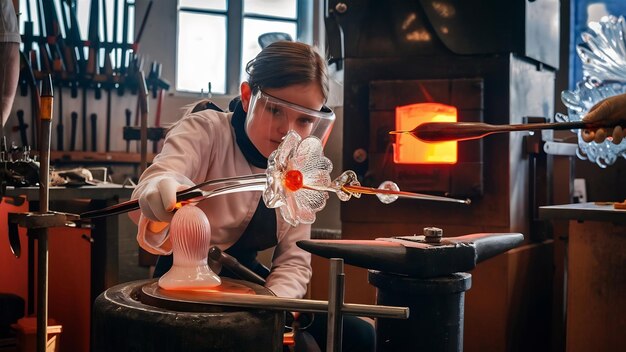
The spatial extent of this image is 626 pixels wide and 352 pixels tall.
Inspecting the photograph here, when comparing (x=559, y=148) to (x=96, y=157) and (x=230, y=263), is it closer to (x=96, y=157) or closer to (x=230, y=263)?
(x=230, y=263)

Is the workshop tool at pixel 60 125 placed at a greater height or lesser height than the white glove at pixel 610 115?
greater

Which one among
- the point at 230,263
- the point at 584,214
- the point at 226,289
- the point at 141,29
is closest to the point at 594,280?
the point at 584,214

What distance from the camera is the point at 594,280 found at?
251 centimetres

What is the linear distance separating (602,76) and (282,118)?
78.7 inches

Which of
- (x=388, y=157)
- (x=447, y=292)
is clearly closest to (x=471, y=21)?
(x=388, y=157)

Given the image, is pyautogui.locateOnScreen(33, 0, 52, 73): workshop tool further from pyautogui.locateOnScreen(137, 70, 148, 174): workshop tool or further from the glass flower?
the glass flower

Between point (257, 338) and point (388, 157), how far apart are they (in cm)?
200

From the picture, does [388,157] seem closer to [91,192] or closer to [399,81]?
[399,81]

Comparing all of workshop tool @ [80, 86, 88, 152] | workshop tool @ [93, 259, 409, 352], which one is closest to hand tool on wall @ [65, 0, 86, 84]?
workshop tool @ [80, 86, 88, 152]

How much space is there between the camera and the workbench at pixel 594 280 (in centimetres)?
246

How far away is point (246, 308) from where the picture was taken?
1.26 metres

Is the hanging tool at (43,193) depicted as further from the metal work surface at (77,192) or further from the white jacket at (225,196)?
the metal work surface at (77,192)

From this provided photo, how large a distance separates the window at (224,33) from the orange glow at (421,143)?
8.41 feet

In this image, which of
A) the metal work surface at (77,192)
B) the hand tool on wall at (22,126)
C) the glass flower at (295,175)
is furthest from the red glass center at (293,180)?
the hand tool on wall at (22,126)
